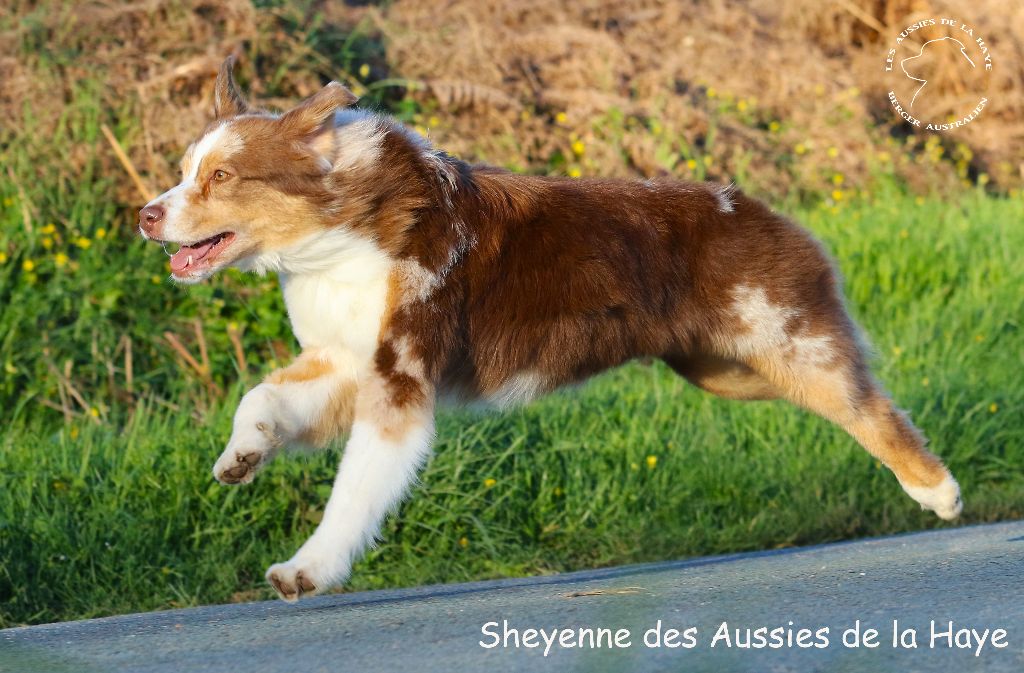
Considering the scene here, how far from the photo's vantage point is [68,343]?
8.08 metres

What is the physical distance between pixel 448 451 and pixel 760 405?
189 cm

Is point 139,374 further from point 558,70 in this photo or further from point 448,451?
point 558,70

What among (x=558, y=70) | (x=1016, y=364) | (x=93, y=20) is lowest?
(x=1016, y=364)

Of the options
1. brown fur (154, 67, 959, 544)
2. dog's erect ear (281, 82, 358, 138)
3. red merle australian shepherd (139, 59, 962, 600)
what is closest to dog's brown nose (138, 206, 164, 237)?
red merle australian shepherd (139, 59, 962, 600)

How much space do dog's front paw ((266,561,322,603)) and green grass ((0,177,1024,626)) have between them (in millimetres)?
1265

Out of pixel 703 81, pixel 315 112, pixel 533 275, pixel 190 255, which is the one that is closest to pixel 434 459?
pixel 533 275

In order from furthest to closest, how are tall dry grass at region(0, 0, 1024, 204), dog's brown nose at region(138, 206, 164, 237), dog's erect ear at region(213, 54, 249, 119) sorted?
tall dry grass at region(0, 0, 1024, 204)
dog's erect ear at region(213, 54, 249, 119)
dog's brown nose at region(138, 206, 164, 237)

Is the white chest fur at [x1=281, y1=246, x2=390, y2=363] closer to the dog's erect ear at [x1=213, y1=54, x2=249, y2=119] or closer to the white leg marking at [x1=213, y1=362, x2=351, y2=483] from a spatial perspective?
the white leg marking at [x1=213, y1=362, x2=351, y2=483]

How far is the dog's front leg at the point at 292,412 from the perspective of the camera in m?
4.77

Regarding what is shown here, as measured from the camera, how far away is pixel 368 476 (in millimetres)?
4617

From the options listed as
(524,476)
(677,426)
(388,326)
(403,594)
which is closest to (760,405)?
(677,426)

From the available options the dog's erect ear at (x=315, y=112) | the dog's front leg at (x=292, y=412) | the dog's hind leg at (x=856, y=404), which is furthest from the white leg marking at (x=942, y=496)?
the dog's erect ear at (x=315, y=112)

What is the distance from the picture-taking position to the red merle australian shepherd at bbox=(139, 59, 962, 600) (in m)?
4.76

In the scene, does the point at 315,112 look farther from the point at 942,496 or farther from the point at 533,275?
the point at 942,496
